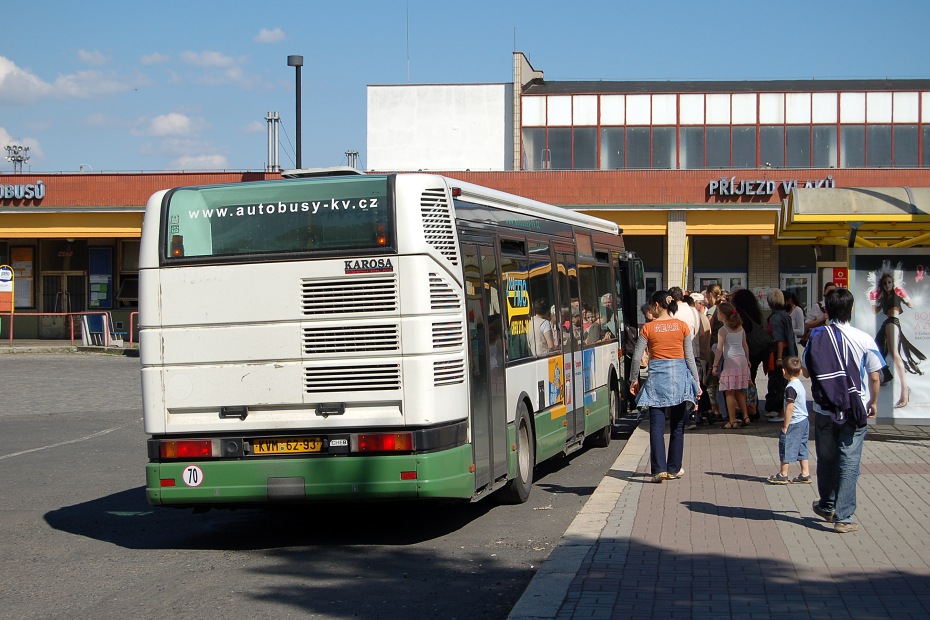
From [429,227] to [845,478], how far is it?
346cm

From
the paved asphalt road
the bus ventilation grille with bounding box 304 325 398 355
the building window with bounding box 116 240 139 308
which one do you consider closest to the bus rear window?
the bus ventilation grille with bounding box 304 325 398 355

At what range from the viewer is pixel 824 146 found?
47.2 m

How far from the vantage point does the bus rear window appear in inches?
339

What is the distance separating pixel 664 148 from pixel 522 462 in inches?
1525

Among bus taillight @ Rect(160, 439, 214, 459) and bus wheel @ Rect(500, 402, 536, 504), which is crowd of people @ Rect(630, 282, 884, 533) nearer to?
bus wheel @ Rect(500, 402, 536, 504)

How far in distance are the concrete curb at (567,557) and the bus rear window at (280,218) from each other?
8.23 feet

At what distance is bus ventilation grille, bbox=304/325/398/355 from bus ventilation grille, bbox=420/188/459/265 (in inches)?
29.4

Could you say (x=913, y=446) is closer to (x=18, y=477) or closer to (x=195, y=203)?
(x=195, y=203)

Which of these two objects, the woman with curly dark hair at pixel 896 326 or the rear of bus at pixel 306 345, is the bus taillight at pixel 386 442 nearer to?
the rear of bus at pixel 306 345

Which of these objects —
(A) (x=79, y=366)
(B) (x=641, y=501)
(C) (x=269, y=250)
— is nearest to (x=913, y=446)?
(B) (x=641, y=501)

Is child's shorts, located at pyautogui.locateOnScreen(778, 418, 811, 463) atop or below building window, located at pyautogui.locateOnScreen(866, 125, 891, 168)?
below

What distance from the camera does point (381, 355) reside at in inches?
332

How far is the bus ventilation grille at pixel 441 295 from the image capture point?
27.9ft

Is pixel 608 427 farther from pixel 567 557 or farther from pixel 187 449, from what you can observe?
pixel 567 557
